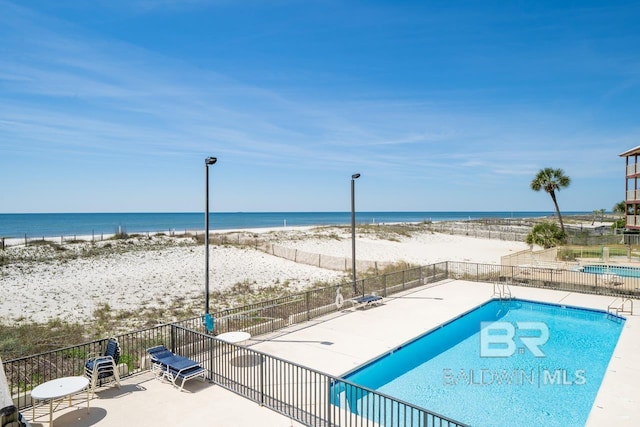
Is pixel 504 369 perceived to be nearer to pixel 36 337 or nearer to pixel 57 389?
pixel 57 389

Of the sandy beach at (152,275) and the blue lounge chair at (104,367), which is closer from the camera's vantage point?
the blue lounge chair at (104,367)

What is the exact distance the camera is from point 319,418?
706cm

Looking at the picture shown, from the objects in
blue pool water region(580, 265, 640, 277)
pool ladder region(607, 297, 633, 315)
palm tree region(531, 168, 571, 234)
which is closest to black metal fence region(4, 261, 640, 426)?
blue pool water region(580, 265, 640, 277)

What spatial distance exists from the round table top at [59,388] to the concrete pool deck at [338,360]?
0.65m

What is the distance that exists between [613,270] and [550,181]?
1752cm

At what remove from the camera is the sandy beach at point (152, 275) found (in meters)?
17.1

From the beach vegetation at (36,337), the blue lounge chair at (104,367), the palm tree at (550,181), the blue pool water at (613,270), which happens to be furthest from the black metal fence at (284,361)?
the palm tree at (550,181)

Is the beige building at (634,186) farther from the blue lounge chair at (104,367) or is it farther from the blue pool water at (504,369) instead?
the blue lounge chair at (104,367)

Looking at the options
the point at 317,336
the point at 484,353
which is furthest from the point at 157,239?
the point at 484,353

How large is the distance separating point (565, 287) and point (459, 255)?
50.8ft

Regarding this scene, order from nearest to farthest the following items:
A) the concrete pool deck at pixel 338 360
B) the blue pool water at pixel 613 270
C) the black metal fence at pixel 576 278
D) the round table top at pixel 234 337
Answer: the concrete pool deck at pixel 338 360, the round table top at pixel 234 337, the black metal fence at pixel 576 278, the blue pool water at pixel 613 270

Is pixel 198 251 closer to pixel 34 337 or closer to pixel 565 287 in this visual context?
pixel 34 337

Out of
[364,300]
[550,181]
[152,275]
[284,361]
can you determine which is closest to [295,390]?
[284,361]

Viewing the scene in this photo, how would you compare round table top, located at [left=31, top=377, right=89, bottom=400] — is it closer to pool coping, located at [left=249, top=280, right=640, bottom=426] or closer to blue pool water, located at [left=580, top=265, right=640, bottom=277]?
pool coping, located at [left=249, top=280, right=640, bottom=426]
